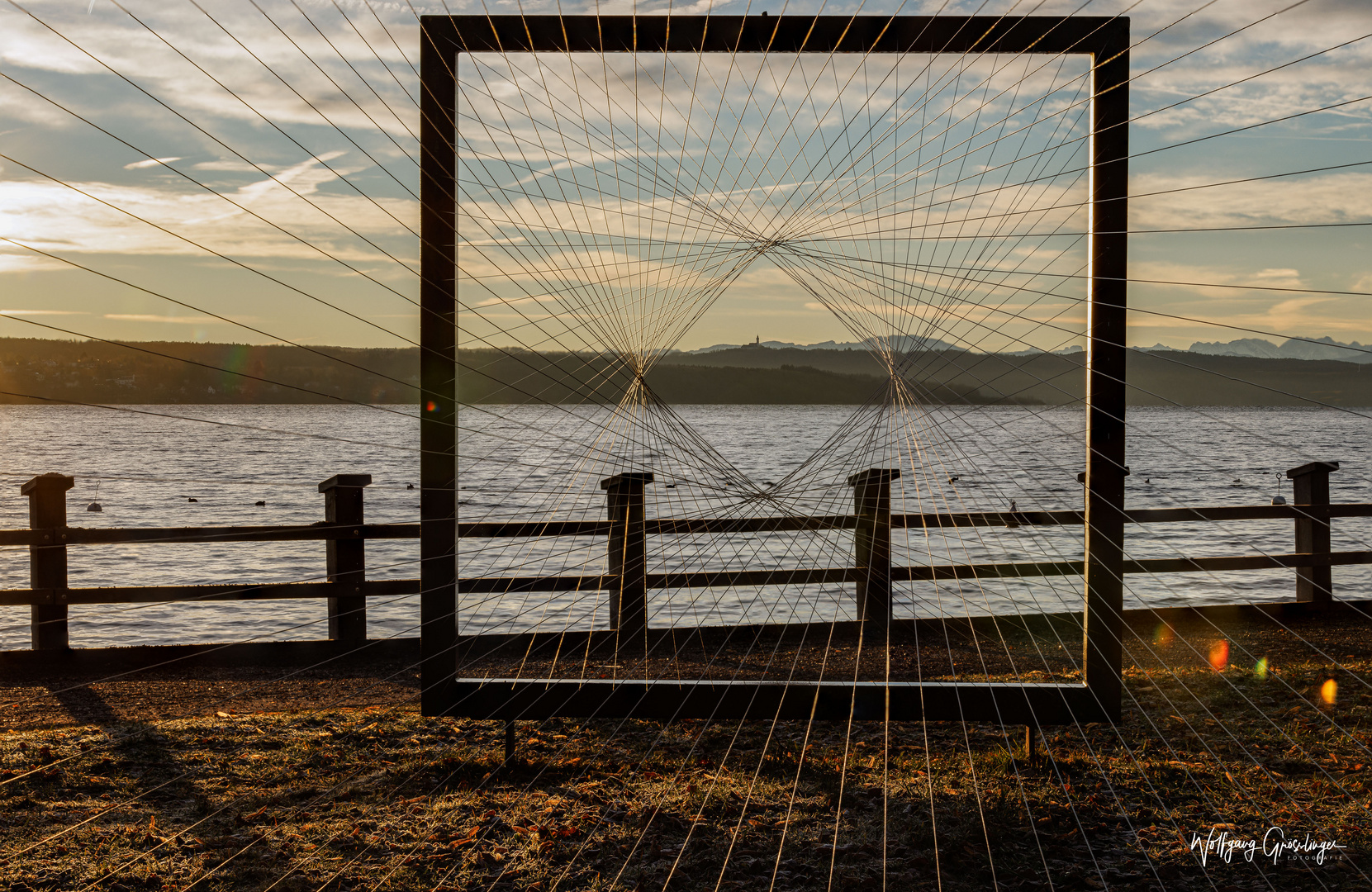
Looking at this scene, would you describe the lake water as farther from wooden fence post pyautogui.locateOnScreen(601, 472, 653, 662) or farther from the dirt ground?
the dirt ground

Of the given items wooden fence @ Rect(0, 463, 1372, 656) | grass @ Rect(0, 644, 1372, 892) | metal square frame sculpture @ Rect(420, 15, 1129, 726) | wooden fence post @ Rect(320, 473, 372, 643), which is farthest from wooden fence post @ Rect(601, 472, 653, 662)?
metal square frame sculpture @ Rect(420, 15, 1129, 726)

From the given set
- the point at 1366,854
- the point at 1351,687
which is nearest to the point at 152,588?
the point at 1366,854

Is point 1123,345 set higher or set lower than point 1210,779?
higher

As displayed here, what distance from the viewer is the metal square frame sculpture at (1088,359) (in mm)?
Answer: 3270

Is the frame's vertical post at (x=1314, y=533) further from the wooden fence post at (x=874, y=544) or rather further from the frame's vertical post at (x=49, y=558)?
the frame's vertical post at (x=49, y=558)

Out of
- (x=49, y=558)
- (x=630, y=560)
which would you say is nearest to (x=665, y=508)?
(x=630, y=560)

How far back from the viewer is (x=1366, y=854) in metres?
2.73

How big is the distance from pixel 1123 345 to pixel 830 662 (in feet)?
8.56

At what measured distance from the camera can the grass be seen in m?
2.68

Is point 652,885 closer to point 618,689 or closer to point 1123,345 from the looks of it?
point 618,689

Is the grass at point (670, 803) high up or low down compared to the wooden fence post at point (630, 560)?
down

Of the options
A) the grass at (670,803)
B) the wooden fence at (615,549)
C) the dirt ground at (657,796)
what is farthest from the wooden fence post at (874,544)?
the grass at (670,803)

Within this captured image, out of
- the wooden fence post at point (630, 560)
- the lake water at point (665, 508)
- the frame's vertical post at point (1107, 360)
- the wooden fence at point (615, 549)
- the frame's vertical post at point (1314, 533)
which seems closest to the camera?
the frame's vertical post at point (1107, 360)

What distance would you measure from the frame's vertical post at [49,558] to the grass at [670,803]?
4.16 feet
